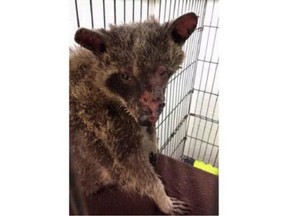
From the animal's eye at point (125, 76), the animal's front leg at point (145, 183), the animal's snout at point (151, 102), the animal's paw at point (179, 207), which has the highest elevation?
the animal's eye at point (125, 76)

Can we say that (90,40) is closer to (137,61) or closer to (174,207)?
(137,61)

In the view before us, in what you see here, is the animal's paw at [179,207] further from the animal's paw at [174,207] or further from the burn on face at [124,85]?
the burn on face at [124,85]

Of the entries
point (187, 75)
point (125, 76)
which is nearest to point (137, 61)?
point (125, 76)

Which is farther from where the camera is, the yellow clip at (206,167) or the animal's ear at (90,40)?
the yellow clip at (206,167)

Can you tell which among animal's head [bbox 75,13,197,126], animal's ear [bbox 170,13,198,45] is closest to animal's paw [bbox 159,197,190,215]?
animal's head [bbox 75,13,197,126]

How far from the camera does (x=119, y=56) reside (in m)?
0.40

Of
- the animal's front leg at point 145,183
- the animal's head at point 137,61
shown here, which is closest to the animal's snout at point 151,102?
the animal's head at point 137,61

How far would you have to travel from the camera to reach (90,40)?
1.25 feet

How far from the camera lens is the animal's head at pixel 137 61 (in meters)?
0.39

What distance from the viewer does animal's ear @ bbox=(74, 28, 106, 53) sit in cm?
37

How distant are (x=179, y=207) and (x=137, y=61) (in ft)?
0.77
